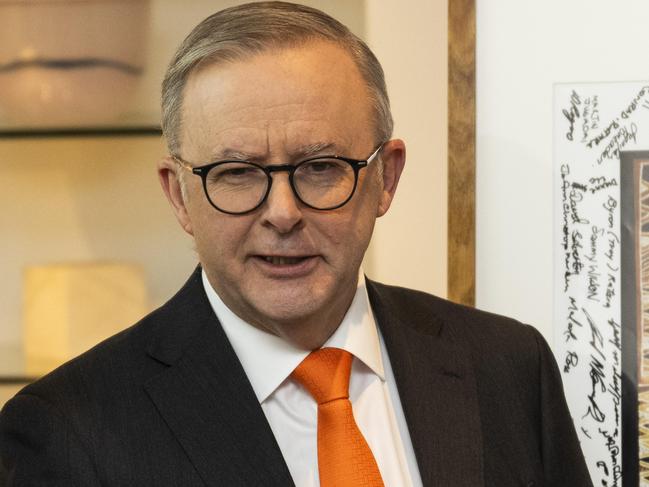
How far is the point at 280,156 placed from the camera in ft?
3.84

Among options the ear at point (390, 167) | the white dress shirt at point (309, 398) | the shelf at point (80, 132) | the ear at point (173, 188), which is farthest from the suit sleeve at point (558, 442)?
the shelf at point (80, 132)

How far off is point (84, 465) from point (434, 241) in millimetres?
659

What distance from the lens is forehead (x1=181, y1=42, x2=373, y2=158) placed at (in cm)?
117

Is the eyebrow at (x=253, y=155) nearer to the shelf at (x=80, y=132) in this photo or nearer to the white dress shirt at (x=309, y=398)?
the white dress shirt at (x=309, y=398)

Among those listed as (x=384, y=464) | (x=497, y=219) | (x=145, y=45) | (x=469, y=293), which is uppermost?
(x=145, y=45)

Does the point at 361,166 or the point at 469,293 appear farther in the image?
the point at 469,293

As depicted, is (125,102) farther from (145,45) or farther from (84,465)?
(84,465)

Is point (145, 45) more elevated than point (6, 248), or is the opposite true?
point (145, 45)

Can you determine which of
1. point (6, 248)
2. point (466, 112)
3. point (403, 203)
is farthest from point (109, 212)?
point (466, 112)

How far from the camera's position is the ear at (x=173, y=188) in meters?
1.27

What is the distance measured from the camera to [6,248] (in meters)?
1.58

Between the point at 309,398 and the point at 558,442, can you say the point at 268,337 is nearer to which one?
the point at 309,398

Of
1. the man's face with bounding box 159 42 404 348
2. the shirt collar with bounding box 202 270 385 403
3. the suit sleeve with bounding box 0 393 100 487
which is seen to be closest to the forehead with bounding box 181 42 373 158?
the man's face with bounding box 159 42 404 348

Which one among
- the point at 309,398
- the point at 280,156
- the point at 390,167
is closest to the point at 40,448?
the point at 309,398
